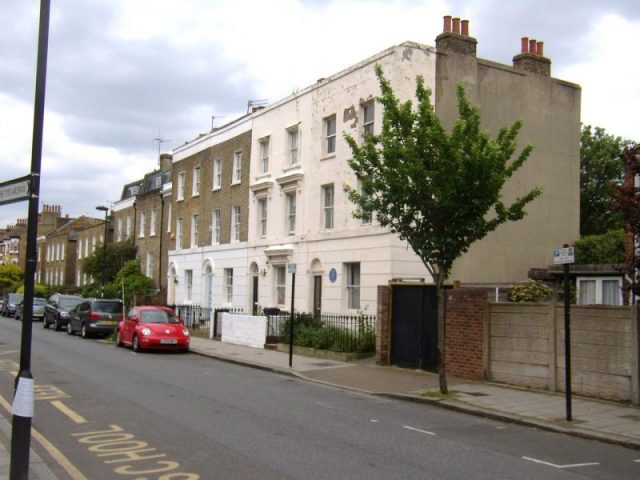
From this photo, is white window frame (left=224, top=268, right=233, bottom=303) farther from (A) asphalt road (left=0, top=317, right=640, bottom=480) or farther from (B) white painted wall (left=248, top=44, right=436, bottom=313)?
(A) asphalt road (left=0, top=317, right=640, bottom=480)

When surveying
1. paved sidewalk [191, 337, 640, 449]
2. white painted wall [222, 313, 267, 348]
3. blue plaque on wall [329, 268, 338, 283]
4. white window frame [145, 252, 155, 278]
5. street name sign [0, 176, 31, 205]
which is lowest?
paved sidewalk [191, 337, 640, 449]

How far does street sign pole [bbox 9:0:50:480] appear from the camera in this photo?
593 cm

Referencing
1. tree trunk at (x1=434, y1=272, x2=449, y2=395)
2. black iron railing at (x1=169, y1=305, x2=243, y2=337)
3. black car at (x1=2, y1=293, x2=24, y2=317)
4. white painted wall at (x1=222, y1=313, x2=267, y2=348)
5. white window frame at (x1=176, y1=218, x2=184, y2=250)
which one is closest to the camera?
tree trunk at (x1=434, y1=272, x2=449, y2=395)

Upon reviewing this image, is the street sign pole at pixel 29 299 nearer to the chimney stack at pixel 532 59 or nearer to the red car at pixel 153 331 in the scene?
the red car at pixel 153 331

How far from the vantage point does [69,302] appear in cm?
3400

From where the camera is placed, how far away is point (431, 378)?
15.6 metres

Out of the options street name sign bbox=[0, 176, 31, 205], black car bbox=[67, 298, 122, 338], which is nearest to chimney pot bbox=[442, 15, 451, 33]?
black car bbox=[67, 298, 122, 338]

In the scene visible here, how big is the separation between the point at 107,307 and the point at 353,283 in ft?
36.3

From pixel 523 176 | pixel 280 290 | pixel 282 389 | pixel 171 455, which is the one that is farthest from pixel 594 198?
pixel 171 455

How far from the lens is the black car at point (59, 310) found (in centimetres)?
3238

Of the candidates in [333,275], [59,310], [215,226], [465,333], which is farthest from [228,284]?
[465,333]

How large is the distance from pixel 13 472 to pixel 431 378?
436 inches

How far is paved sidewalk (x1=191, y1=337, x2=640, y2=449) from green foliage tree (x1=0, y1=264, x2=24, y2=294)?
66.3 meters

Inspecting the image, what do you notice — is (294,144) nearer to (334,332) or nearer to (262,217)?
(262,217)
